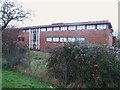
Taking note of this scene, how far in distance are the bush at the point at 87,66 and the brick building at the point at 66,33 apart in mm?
27108

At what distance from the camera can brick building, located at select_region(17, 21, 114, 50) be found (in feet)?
140

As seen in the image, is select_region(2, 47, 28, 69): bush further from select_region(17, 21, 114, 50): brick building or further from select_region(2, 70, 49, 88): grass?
select_region(17, 21, 114, 50): brick building

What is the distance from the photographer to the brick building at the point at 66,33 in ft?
140

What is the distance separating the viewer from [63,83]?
10023 mm

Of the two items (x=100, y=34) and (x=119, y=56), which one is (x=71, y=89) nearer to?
(x=119, y=56)

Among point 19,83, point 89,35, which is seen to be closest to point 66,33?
point 89,35

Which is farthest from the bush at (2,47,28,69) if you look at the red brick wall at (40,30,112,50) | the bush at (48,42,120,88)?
the red brick wall at (40,30,112,50)

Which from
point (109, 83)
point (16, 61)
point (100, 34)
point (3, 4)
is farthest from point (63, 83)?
point (100, 34)

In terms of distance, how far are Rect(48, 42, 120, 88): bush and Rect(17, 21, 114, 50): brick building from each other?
27108 mm

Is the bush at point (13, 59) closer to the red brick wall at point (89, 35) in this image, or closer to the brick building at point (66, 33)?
the brick building at point (66, 33)

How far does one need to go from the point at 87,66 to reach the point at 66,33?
1543 inches

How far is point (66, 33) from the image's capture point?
159 ft

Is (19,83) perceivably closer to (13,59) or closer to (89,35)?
(13,59)

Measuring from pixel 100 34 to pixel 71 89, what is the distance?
34.6 metres
